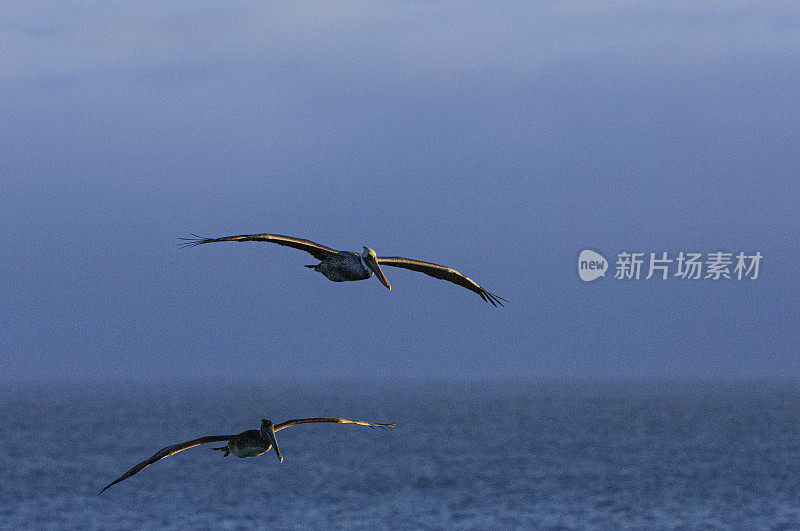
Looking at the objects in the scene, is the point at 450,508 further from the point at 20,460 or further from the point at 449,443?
the point at 20,460

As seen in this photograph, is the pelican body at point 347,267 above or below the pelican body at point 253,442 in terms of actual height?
above

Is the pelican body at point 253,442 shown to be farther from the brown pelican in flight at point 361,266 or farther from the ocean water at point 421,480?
the ocean water at point 421,480

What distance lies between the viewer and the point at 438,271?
21.1 m

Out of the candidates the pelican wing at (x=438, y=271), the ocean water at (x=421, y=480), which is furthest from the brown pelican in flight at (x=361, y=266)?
the ocean water at (x=421, y=480)

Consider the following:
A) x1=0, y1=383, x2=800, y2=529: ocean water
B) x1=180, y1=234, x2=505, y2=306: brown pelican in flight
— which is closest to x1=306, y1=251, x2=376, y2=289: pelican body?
x1=180, y1=234, x2=505, y2=306: brown pelican in flight

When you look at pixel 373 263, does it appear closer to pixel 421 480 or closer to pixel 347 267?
pixel 347 267

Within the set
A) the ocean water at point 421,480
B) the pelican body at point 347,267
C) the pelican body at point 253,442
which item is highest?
the pelican body at point 347,267

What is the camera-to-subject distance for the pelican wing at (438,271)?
2050 centimetres

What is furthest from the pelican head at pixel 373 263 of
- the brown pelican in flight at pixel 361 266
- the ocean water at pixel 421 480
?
the ocean water at pixel 421 480

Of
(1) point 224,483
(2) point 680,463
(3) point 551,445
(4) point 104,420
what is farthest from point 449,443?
(4) point 104,420

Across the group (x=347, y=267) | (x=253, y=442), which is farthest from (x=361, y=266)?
(x=253, y=442)

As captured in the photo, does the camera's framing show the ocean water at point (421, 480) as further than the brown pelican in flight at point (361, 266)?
Yes

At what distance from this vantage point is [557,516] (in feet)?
267

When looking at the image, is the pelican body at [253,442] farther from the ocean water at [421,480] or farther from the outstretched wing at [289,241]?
the ocean water at [421,480]
